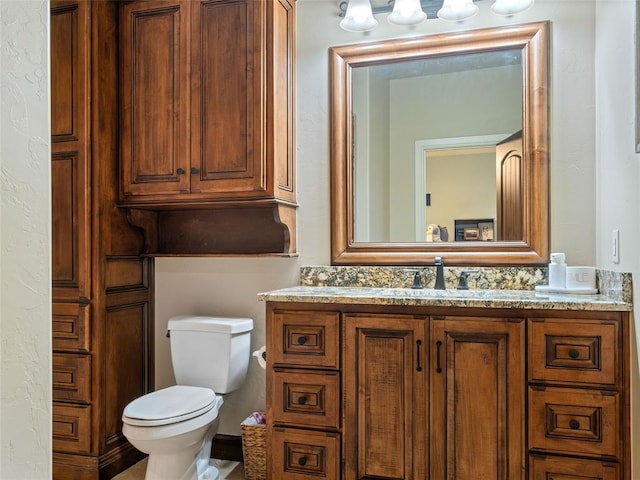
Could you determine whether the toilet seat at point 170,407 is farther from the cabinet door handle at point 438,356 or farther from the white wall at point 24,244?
the white wall at point 24,244

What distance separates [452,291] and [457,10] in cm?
129

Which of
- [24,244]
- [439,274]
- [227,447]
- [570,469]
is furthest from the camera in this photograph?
[227,447]

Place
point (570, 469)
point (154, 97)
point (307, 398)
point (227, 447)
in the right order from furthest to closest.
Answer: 1. point (227, 447)
2. point (154, 97)
3. point (307, 398)
4. point (570, 469)

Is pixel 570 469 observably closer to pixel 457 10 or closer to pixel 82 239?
pixel 457 10

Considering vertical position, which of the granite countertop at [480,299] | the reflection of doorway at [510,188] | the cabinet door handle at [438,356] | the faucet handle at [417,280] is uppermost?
the reflection of doorway at [510,188]

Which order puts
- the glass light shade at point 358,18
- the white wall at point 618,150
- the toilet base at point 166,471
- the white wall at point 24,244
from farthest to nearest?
the glass light shade at point 358,18 < the toilet base at point 166,471 < the white wall at point 618,150 < the white wall at point 24,244

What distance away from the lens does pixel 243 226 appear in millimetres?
2617

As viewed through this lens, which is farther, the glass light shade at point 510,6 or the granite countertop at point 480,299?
the glass light shade at point 510,6

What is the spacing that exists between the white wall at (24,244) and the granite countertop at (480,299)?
129 cm

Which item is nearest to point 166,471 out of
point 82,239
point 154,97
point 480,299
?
point 82,239

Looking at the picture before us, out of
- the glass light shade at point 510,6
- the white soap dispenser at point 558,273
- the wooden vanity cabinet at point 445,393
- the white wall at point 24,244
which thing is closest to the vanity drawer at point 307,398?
the wooden vanity cabinet at point 445,393

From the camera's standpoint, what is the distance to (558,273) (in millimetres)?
2029

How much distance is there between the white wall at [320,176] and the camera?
6.98ft

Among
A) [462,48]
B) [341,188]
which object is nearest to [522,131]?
[462,48]
